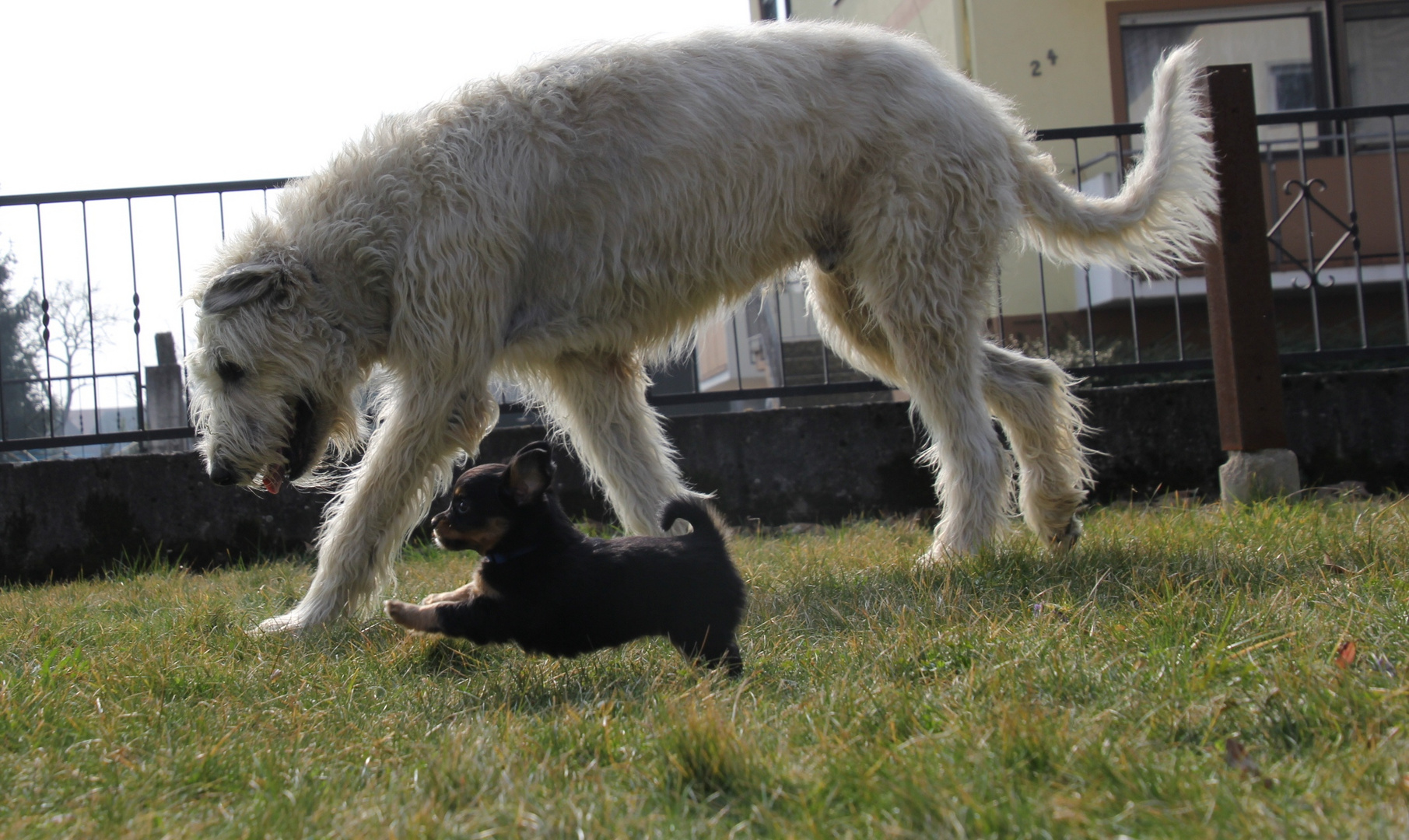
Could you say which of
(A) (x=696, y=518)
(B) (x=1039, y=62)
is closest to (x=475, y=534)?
(A) (x=696, y=518)

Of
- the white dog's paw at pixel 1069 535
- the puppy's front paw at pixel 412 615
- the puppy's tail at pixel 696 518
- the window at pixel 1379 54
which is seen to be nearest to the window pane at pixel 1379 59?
the window at pixel 1379 54

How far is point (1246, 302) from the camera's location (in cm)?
492

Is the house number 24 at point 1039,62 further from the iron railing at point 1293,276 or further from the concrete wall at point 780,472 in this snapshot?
the concrete wall at point 780,472

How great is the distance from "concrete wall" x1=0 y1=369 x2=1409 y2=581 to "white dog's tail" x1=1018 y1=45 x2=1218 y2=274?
1.76 m

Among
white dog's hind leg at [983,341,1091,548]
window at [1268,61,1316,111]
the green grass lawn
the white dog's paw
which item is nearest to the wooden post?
white dog's hind leg at [983,341,1091,548]

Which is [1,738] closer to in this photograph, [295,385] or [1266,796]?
[295,385]

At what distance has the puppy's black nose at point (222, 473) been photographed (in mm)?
3641

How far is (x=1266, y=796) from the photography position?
1.56 metres

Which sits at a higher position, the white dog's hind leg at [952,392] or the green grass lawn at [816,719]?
the white dog's hind leg at [952,392]

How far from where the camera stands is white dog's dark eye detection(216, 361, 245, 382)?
360cm

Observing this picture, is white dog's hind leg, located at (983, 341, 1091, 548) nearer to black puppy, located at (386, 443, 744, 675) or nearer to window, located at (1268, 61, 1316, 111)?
black puppy, located at (386, 443, 744, 675)

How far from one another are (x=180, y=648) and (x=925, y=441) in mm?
4142

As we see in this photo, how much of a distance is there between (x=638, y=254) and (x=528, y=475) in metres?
1.27

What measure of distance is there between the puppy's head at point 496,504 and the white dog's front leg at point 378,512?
25.4 inches
